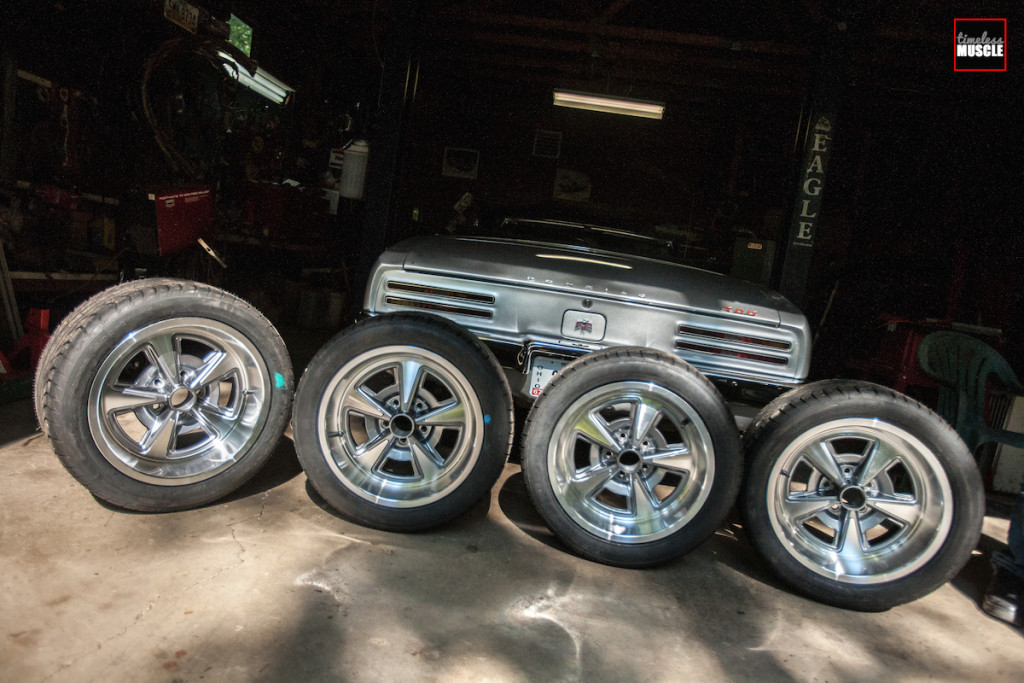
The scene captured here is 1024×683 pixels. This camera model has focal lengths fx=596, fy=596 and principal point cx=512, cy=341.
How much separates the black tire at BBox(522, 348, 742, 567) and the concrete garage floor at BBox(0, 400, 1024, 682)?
17 centimetres

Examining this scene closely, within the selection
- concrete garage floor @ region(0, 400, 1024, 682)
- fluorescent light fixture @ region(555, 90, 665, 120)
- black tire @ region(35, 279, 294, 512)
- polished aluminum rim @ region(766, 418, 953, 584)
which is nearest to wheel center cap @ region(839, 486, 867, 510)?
polished aluminum rim @ region(766, 418, 953, 584)

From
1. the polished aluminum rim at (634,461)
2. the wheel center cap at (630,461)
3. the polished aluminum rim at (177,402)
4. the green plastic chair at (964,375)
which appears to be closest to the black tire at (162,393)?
the polished aluminum rim at (177,402)

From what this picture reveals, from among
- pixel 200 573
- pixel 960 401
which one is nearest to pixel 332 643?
pixel 200 573

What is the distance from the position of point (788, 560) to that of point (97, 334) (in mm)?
3026

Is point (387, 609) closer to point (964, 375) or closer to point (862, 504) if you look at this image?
point (862, 504)

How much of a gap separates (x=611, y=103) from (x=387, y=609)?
7512mm

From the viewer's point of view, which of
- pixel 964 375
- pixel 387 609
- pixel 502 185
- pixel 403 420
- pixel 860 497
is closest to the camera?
pixel 387 609

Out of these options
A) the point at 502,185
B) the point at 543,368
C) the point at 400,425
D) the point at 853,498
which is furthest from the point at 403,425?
the point at 502,185

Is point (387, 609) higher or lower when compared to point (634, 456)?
lower

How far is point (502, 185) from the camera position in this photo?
368 inches

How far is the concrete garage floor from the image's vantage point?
5.92 feet

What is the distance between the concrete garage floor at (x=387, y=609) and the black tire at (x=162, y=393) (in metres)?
0.19

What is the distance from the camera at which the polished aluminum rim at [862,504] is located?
251 centimetres

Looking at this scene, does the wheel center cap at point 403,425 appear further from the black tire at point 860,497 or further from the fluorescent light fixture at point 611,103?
the fluorescent light fixture at point 611,103
